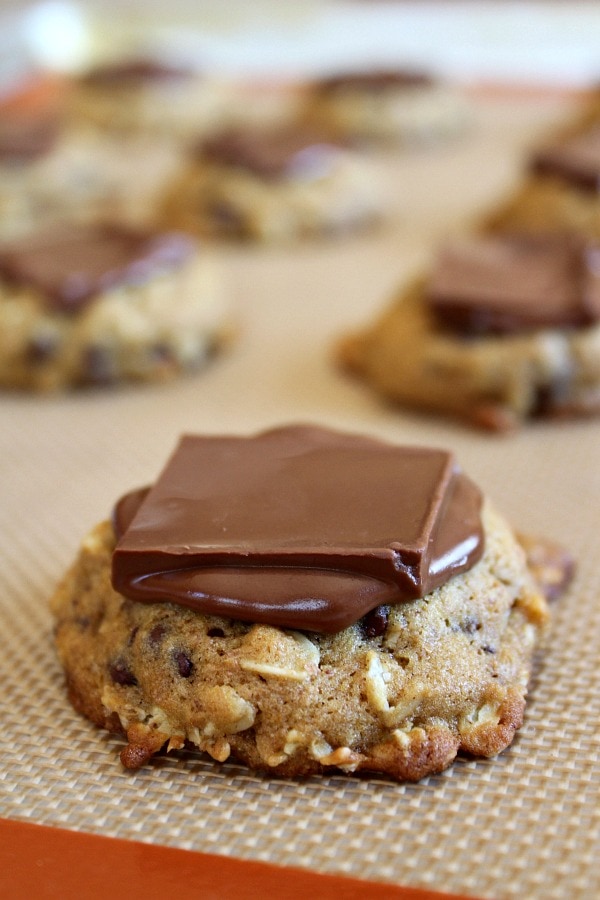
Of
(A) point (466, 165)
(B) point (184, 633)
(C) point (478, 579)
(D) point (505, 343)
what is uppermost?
(B) point (184, 633)

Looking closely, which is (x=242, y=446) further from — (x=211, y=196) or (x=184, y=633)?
(x=211, y=196)

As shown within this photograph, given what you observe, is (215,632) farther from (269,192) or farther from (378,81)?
(378,81)

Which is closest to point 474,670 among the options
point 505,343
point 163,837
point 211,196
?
point 163,837

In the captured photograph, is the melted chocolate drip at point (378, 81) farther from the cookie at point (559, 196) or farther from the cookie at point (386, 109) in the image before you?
the cookie at point (559, 196)

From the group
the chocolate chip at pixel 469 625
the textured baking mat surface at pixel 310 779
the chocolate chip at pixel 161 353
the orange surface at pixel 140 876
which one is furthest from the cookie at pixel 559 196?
the orange surface at pixel 140 876

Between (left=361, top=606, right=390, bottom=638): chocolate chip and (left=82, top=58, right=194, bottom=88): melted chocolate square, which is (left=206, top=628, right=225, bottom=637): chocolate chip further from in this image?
(left=82, top=58, right=194, bottom=88): melted chocolate square

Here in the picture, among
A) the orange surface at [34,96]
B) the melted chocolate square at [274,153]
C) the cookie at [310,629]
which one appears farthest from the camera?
the orange surface at [34,96]

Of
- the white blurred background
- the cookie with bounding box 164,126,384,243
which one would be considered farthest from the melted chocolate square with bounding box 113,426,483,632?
the white blurred background
